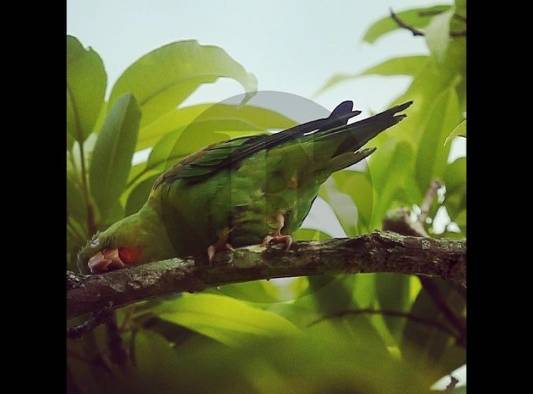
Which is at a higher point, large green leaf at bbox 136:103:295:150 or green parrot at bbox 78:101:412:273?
large green leaf at bbox 136:103:295:150

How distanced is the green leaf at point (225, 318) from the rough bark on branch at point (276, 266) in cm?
3

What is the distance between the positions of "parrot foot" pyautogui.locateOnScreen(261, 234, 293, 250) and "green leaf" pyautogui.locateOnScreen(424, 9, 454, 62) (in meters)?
0.35

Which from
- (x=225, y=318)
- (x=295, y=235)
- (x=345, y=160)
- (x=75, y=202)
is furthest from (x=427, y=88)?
(x=75, y=202)

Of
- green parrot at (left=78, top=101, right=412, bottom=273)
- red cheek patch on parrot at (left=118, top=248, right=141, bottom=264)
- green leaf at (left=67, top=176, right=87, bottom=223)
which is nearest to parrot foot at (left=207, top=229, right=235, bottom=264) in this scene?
green parrot at (left=78, top=101, right=412, bottom=273)

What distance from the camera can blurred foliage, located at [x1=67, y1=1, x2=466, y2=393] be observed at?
0.96 m

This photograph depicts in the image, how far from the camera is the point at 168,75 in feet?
3.31

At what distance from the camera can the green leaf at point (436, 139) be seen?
971 mm

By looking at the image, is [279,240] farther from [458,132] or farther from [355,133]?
[458,132]

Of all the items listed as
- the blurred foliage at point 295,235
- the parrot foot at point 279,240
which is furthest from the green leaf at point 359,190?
the parrot foot at point 279,240

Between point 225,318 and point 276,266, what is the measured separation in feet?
0.38

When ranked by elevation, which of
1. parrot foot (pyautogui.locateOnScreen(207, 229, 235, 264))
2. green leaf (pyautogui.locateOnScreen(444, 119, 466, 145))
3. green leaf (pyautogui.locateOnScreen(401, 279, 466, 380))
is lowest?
green leaf (pyautogui.locateOnScreen(401, 279, 466, 380))

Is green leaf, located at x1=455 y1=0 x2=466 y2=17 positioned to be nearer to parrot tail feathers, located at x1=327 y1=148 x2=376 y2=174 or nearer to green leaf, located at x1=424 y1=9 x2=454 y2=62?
green leaf, located at x1=424 y1=9 x2=454 y2=62
